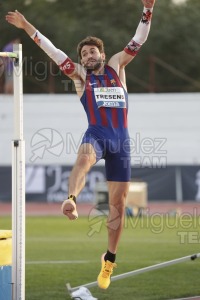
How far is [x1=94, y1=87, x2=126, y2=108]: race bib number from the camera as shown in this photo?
22.9 feet

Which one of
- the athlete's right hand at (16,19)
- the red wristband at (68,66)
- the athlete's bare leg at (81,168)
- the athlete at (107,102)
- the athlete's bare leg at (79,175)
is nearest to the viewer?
the athlete's bare leg at (79,175)

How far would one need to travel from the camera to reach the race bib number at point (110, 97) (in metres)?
6.98

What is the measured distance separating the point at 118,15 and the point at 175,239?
2536 cm

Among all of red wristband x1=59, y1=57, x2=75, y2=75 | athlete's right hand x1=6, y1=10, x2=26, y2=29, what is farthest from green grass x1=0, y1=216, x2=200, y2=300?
athlete's right hand x1=6, y1=10, x2=26, y2=29

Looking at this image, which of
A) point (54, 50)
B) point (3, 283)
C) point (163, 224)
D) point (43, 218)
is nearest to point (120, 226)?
point (3, 283)

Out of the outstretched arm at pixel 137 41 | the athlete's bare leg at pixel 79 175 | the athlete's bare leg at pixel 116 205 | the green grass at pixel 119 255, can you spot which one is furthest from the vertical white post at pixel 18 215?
the green grass at pixel 119 255

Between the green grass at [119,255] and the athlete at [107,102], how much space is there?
1194 mm

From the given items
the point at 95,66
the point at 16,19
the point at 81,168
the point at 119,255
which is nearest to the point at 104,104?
the point at 95,66

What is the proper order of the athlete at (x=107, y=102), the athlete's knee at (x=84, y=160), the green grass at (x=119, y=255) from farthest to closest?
the green grass at (x=119, y=255) → the athlete at (x=107, y=102) → the athlete's knee at (x=84, y=160)

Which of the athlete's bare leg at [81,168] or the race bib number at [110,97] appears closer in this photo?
the athlete's bare leg at [81,168]

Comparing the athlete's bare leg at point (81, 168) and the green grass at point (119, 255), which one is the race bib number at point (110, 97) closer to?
the athlete's bare leg at point (81, 168)

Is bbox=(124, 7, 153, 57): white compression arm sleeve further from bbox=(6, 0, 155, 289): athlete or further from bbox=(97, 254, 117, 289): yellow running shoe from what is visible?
bbox=(97, 254, 117, 289): yellow running shoe

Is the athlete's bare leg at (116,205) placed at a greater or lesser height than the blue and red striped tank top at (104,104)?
lesser

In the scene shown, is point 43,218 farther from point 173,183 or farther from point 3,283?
point 3,283
